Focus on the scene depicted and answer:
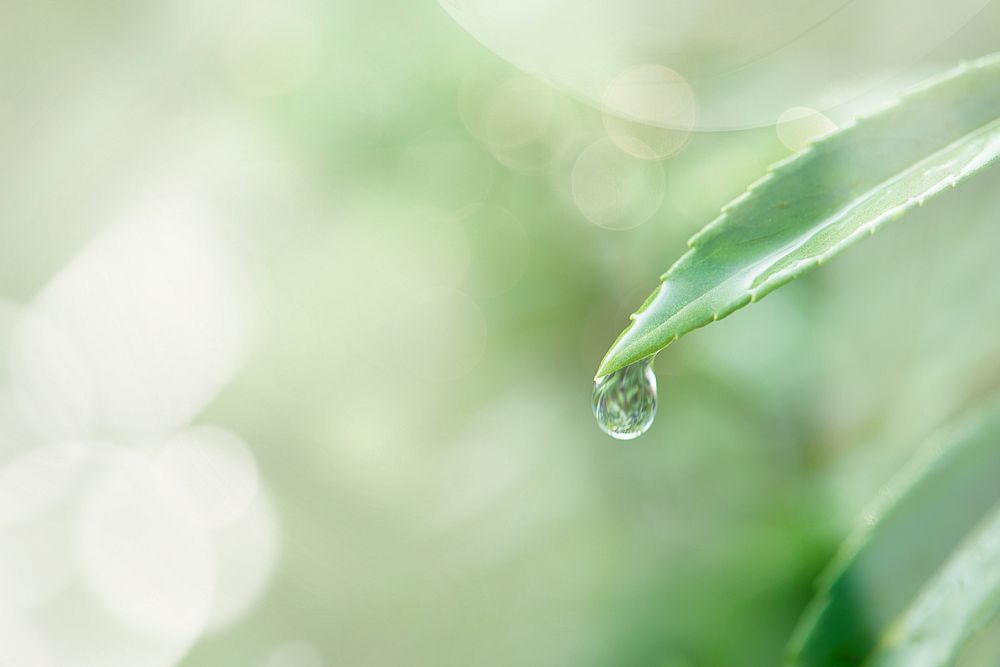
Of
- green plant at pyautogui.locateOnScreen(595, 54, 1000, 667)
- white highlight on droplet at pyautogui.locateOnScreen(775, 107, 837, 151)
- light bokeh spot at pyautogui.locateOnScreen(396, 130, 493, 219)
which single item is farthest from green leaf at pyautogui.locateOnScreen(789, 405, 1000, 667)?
light bokeh spot at pyautogui.locateOnScreen(396, 130, 493, 219)

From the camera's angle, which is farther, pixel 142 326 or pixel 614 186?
pixel 142 326

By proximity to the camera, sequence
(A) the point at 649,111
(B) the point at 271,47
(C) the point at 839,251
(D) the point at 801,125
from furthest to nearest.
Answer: (B) the point at 271,47 < (A) the point at 649,111 < (D) the point at 801,125 < (C) the point at 839,251

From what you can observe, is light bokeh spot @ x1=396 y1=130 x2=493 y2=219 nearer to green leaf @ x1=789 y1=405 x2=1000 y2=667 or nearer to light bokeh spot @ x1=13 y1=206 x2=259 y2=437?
light bokeh spot @ x1=13 y1=206 x2=259 y2=437

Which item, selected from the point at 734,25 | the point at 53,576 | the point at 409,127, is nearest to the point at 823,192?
the point at 734,25

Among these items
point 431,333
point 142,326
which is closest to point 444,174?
point 431,333

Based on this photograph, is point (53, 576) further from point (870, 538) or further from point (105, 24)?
point (870, 538)

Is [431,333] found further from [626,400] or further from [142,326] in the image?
[626,400]

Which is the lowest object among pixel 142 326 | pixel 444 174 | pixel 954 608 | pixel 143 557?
pixel 954 608
